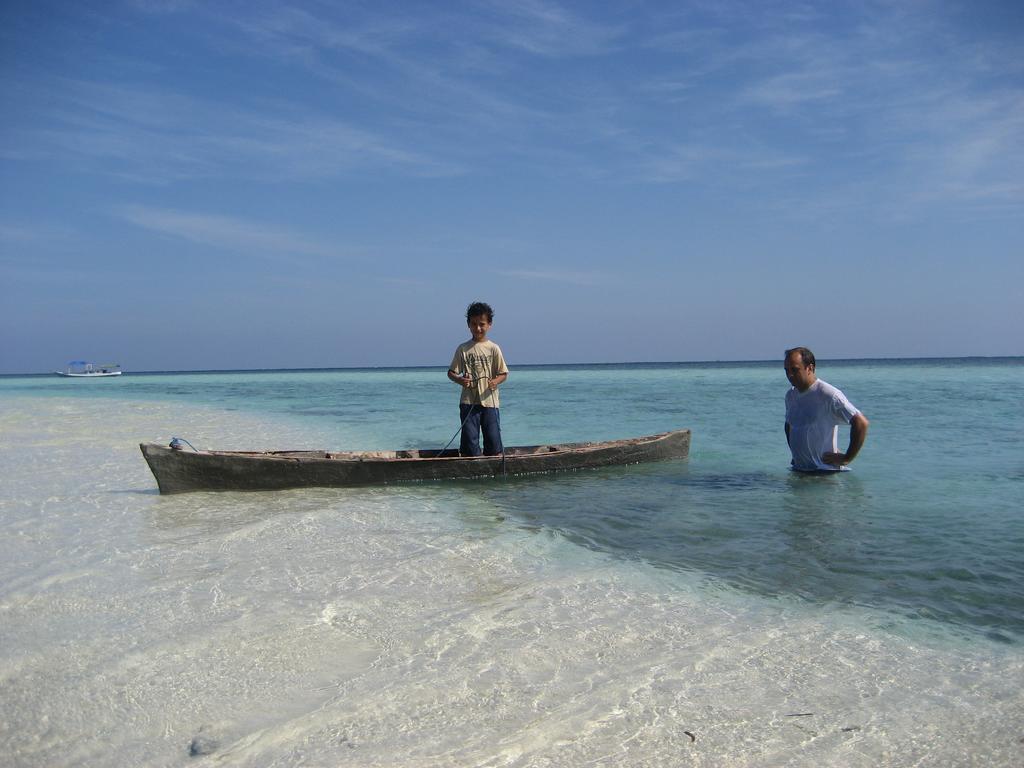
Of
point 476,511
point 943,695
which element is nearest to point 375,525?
point 476,511

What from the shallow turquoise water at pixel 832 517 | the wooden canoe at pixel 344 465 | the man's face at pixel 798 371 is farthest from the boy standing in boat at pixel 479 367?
the man's face at pixel 798 371

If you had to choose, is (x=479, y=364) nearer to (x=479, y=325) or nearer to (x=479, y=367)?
(x=479, y=367)

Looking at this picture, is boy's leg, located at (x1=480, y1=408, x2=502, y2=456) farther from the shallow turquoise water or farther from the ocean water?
the ocean water

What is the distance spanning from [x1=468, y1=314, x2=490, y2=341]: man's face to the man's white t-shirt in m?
3.47

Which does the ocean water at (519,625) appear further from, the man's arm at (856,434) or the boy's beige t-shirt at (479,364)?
the boy's beige t-shirt at (479,364)

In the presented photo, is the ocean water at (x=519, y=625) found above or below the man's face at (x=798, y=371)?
below

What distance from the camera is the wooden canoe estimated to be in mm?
8367

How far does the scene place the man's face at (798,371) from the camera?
7.68 metres

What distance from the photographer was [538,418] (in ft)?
68.8

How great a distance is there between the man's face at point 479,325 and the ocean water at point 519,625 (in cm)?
186

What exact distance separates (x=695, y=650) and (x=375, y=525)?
3771 mm

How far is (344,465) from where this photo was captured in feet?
29.2

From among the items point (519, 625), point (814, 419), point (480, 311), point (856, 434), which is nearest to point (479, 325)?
point (480, 311)

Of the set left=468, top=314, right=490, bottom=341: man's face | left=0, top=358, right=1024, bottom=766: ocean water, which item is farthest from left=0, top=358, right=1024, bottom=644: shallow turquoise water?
left=468, top=314, right=490, bottom=341: man's face
